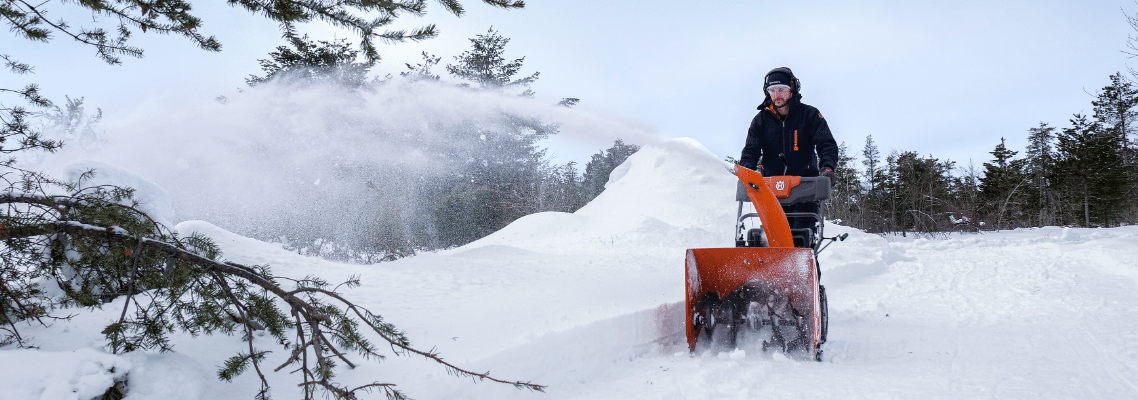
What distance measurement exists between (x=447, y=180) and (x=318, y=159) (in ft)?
14.8

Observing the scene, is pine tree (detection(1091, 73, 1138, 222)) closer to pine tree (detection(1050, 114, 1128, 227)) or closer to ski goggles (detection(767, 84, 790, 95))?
pine tree (detection(1050, 114, 1128, 227))

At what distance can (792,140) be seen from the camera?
438 centimetres

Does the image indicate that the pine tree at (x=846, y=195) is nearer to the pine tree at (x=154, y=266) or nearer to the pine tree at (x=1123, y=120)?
the pine tree at (x=1123, y=120)

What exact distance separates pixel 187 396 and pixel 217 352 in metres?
0.68

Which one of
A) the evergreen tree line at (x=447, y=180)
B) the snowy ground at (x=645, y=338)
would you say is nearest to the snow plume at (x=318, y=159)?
the evergreen tree line at (x=447, y=180)

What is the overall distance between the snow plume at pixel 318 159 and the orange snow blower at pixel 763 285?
8.69 meters

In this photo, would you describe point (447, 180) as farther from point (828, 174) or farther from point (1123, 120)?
point (1123, 120)

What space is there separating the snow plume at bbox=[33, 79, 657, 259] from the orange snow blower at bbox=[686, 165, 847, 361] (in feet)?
28.5

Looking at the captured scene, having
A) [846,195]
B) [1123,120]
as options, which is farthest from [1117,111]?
[846,195]

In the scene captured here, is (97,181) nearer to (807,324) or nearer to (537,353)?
(537,353)

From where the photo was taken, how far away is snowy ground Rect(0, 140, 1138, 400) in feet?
8.29

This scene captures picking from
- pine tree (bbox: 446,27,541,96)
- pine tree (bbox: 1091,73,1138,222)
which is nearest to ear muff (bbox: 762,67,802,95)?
pine tree (bbox: 446,27,541,96)

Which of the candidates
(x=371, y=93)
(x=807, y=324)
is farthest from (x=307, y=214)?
(x=807, y=324)

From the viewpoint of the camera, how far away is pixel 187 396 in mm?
2129
